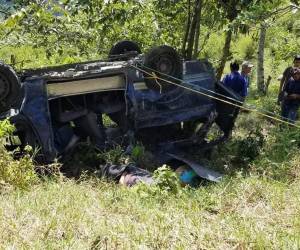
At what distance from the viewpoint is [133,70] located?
6.56 metres

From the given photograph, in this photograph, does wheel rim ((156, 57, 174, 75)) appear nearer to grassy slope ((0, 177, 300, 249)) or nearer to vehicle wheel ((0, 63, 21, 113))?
vehicle wheel ((0, 63, 21, 113))

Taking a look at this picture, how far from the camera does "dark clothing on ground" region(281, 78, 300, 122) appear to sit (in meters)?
8.02

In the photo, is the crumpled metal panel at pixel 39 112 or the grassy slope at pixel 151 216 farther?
the crumpled metal panel at pixel 39 112

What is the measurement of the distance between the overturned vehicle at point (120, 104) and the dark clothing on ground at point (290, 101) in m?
1.12

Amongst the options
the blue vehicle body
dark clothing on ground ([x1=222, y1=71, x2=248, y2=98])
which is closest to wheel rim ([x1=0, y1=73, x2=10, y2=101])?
the blue vehicle body

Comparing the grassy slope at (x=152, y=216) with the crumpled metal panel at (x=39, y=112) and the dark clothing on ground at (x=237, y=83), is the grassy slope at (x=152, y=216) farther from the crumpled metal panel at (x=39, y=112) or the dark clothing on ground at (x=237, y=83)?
the dark clothing on ground at (x=237, y=83)

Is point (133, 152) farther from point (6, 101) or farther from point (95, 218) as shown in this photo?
point (95, 218)

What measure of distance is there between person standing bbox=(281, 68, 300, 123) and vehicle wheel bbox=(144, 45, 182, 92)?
2.20 metres

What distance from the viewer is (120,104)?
681 centimetres

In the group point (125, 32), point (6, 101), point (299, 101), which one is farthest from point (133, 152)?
point (125, 32)

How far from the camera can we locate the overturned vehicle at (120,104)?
587cm

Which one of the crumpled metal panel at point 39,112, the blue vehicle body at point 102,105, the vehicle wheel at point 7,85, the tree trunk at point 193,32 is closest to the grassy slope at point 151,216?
the crumpled metal panel at point 39,112

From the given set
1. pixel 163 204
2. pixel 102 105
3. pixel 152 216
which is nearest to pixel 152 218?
pixel 152 216

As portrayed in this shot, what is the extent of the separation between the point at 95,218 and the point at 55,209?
0.36 meters
